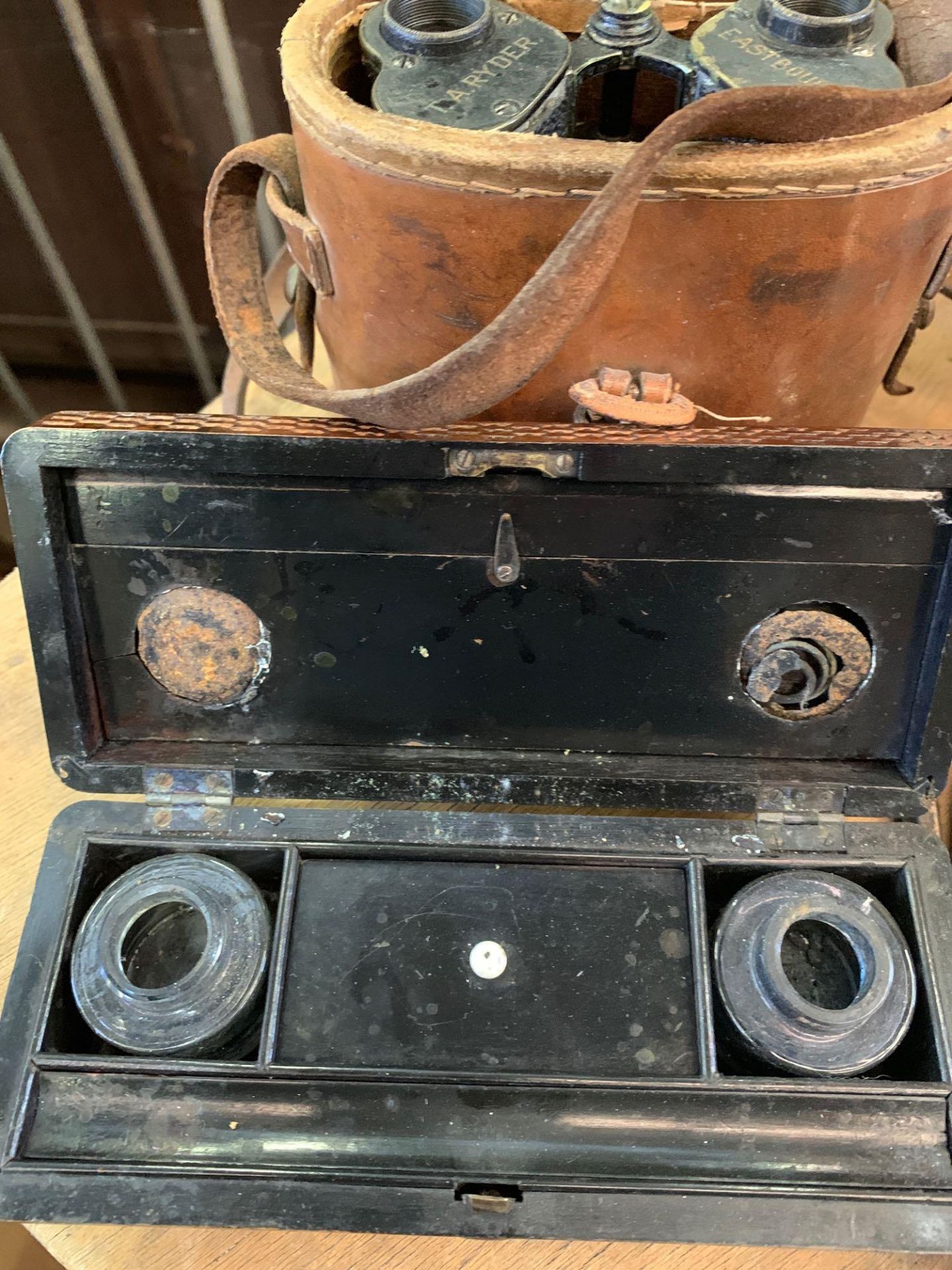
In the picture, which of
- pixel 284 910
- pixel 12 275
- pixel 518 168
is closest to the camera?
pixel 518 168

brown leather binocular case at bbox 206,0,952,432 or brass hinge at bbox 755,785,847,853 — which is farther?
brass hinge at bbox 755,785,847,853

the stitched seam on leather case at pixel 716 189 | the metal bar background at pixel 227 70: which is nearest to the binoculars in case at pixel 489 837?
the stitched seam on leather case at pixel 716 189

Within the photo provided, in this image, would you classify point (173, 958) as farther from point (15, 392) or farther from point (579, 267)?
point (15, 392)

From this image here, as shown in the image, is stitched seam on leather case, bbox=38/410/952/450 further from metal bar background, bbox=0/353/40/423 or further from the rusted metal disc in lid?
metal bar background, bbox=0/353/40/423

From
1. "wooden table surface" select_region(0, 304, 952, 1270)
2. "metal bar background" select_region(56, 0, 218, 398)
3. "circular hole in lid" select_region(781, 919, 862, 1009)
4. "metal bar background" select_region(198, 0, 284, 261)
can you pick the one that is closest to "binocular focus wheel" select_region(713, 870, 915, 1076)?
"circular hole in lid" select_region(781, 919, 862, 1009)

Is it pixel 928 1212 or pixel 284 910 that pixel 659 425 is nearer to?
pixel 284 910

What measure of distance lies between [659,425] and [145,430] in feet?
1.16

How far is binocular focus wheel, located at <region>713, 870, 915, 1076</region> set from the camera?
675 mm

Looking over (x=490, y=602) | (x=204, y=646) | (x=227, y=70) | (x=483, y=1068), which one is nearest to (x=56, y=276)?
(x=227, y=70)

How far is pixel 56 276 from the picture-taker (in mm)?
1303

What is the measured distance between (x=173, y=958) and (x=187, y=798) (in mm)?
121

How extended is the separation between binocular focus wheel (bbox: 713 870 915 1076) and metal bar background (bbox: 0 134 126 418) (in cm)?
114

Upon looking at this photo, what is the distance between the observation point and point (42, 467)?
70 centimetres

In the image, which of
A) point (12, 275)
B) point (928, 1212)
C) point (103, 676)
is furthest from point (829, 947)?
point (12, 275)
